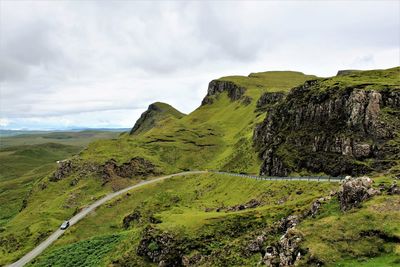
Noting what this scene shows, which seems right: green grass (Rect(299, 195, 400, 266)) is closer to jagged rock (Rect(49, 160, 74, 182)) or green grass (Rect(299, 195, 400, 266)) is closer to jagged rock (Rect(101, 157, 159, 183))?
jagged rock (Rect(101, 157, 159, 183))

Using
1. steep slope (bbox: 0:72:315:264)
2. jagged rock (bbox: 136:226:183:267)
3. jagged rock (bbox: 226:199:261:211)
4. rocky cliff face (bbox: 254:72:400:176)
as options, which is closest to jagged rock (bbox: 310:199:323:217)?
jagged rock (bbox: 136:226:183:267)

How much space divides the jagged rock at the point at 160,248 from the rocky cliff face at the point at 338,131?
3353 centimetres

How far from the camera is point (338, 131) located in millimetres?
74938

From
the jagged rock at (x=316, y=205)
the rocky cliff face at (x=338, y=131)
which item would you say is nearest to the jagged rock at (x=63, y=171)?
the rocky cliff face at (x=338, y=131)

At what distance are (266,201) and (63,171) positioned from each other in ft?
329

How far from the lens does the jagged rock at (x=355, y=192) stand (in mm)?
40062

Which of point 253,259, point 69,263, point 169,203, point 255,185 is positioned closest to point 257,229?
point 253,259

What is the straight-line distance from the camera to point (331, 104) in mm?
79875

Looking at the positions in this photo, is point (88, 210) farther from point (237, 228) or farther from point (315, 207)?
point (315, 207)

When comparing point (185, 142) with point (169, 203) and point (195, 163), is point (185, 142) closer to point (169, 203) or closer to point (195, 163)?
point (195, 163)

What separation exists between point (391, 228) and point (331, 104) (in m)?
49.4

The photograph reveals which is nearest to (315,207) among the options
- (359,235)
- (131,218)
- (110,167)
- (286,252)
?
(359,235)

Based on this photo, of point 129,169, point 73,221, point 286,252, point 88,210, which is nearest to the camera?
point 286,252

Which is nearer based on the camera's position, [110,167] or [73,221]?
[73,221]
